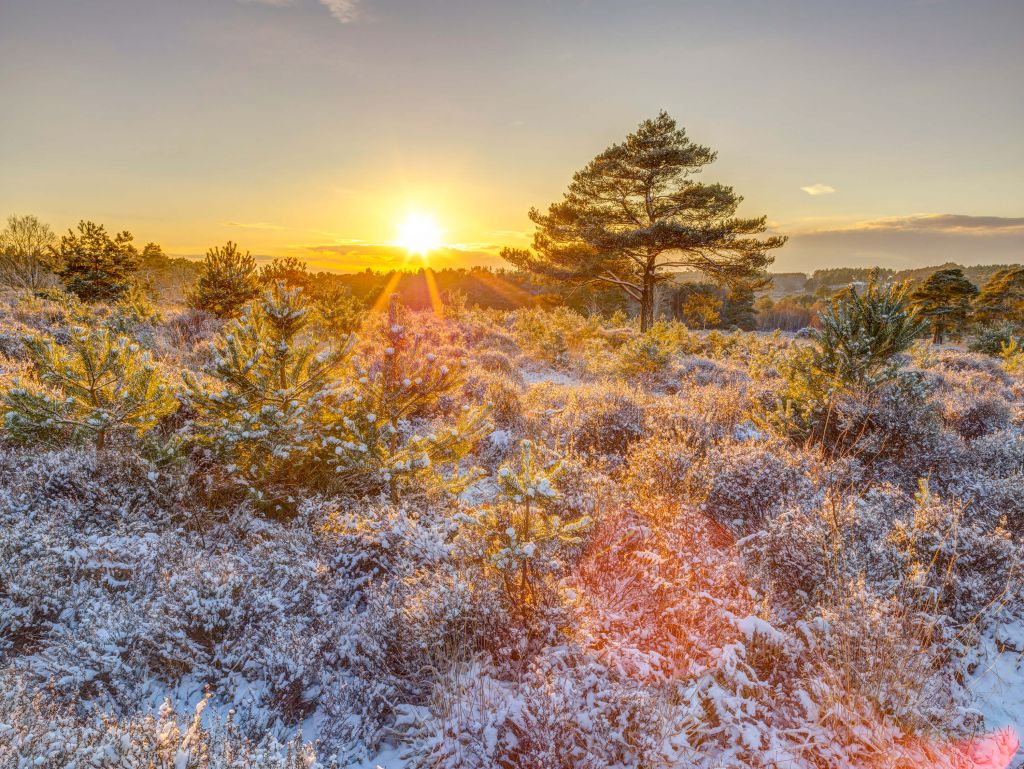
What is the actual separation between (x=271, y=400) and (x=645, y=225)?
1821 cm

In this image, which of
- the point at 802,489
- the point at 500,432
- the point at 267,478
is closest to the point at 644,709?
the point at 802,489

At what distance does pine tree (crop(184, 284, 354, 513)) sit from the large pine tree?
15.5 m

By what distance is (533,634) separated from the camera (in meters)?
3.10

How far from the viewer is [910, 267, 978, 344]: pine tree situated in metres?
31.0

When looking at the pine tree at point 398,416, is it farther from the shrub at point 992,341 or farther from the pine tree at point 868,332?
the shrub at point 992,341

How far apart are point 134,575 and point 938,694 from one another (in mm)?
5597

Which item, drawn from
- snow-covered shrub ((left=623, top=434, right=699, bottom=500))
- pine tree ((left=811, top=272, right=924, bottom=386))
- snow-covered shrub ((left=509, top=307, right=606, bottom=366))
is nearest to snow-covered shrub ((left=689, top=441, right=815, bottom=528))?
snow-covered shrub ((left=623, top=434, right=699, bottom=500))

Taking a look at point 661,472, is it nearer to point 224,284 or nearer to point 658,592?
point 658,592

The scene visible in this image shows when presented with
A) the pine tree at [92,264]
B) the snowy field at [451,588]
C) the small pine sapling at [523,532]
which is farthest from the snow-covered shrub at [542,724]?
the pine tree at [92,264]

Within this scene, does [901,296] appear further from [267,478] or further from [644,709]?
[267,478]

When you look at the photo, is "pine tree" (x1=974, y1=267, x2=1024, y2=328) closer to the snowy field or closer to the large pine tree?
the large pine tree

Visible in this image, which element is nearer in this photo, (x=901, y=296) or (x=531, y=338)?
(x=901, y=296)

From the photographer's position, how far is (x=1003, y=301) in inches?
1224

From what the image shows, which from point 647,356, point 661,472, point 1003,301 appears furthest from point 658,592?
point 1003,301
